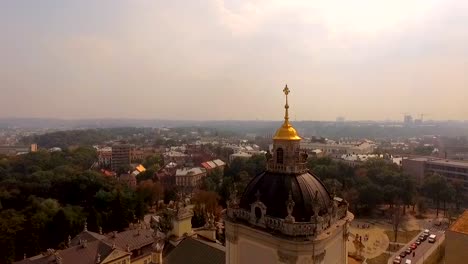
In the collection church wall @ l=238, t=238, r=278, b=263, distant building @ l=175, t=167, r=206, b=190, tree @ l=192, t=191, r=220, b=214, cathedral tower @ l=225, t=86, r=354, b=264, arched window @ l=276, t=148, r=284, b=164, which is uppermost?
arched window @ l=276, t=148, r=284, b=164

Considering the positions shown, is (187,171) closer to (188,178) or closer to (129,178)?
(188,178)

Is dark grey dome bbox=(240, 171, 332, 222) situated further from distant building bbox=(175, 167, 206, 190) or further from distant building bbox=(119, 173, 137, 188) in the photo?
distant building bbox=(175, 167, 206, 190)

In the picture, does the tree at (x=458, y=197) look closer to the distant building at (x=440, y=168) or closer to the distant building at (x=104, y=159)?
the distant building at (x=440, y=168)

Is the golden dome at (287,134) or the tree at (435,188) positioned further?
the tree at (435,188)

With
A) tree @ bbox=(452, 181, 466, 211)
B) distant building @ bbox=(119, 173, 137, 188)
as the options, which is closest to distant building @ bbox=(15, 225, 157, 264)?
distant building @ bbox=(119, 173, 137, 188)

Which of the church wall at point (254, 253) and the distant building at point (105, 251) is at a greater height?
the church wall at point (254, 253)

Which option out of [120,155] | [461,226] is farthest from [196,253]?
[120,155]

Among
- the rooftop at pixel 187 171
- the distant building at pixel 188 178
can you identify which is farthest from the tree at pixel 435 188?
the rooftop at pixel 187 171
